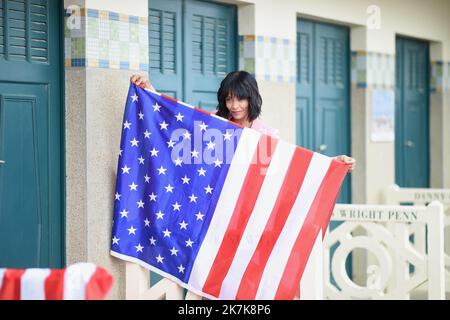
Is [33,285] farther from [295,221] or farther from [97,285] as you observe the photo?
[295,221]

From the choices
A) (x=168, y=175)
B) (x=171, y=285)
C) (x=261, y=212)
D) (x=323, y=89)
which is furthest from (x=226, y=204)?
(x=323, y=89)

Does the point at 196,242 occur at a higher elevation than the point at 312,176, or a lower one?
lower

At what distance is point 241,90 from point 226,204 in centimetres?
67

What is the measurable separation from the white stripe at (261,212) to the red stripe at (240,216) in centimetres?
2

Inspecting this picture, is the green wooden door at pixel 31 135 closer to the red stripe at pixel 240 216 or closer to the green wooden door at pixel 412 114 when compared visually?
the red stripe at pixel 240 216

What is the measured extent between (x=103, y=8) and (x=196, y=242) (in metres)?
1.51

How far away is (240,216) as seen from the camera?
450 centimetres

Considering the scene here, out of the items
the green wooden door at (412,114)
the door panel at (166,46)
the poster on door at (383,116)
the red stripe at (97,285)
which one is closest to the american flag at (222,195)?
the door panel at (166,46)

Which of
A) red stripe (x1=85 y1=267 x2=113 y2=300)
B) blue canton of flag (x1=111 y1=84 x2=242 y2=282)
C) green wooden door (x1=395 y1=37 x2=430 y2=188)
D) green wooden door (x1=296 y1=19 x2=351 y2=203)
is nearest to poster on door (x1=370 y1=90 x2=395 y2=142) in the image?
green wooden door (x1=296 y1=19 x2=351 y2=203)
